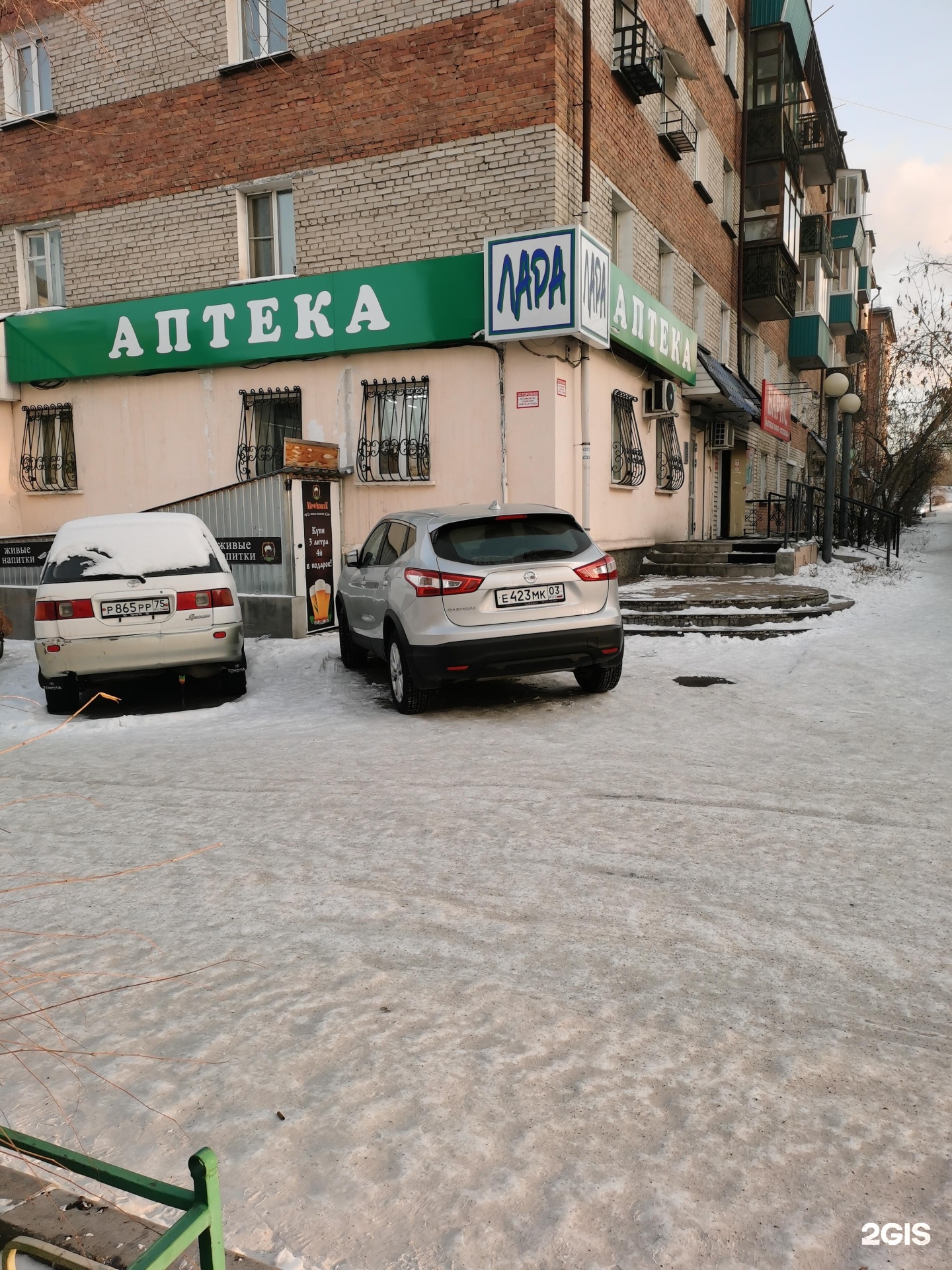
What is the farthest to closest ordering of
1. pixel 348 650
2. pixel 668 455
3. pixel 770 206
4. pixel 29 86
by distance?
1. pixel 770 206
2. pixel 668 455
3. pixel 29 86
4. pixel 348 650

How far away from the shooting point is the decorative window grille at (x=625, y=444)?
556 inches

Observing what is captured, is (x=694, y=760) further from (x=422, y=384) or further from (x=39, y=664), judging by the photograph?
(x=422, y=384)

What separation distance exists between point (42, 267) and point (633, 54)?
10.1 metres

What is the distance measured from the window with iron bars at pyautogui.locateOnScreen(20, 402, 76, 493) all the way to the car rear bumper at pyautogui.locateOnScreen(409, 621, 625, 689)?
10.8 m

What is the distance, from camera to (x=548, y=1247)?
6.31 feet

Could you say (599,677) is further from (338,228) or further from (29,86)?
(29,86)

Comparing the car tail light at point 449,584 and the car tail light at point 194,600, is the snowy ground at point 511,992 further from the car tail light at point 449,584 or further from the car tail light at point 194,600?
the car tail light at point 194,600

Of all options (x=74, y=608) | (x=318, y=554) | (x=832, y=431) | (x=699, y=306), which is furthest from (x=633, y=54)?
(x=74, y=608)

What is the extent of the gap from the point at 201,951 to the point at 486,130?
11430 mm

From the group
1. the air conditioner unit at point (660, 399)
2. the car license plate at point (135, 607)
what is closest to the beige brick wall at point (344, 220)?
the air conditioner unit at point (660, 399)

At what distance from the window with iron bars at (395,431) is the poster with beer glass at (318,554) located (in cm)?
99

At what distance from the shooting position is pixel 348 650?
9641 mm

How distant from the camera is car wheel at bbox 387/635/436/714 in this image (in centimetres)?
735

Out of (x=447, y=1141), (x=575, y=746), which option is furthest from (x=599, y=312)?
(x=447, y=1141)
